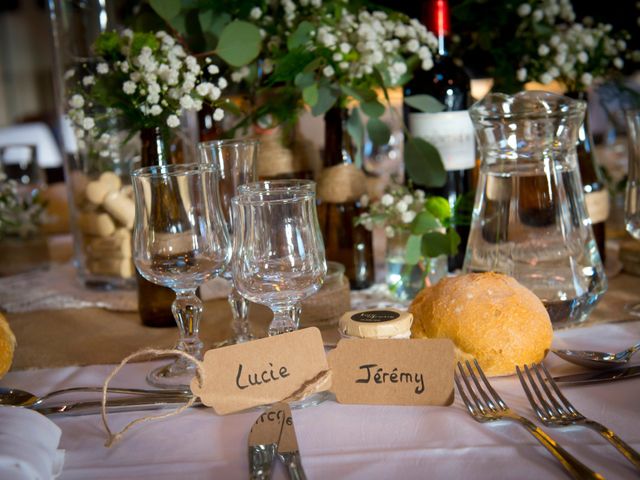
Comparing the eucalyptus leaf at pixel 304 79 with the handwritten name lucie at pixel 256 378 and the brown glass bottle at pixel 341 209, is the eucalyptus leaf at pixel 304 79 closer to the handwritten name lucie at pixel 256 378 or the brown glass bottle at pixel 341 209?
the brown glass bottle at pixel 341 209

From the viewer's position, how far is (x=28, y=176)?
63.6 inches

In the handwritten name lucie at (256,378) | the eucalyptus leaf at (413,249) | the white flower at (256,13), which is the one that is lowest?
the handwritten name lucie at (256,378)

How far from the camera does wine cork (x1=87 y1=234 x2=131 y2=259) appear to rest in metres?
1.35

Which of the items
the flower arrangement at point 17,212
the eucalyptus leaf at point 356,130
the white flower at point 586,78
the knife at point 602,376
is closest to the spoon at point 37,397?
the knife at point 602,376

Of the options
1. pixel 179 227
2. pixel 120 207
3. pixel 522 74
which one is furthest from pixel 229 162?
pixel 522 74

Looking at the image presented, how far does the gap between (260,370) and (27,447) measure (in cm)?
22

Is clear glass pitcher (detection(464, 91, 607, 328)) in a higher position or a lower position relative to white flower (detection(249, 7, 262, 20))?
lower

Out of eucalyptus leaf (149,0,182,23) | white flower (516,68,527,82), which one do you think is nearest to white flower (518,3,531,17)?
white flower (516,68,527,82)

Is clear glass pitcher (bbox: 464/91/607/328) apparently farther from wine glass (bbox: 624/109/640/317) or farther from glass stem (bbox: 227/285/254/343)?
glass stem (bbox: 227/285/254/343)

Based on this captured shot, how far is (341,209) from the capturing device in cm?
128

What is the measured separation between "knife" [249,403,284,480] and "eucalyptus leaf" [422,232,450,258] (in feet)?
1.57

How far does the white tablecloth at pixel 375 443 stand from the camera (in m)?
0.60

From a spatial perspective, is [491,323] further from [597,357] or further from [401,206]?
[401,206]

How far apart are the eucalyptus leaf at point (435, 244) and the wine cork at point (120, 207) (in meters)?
0.52
